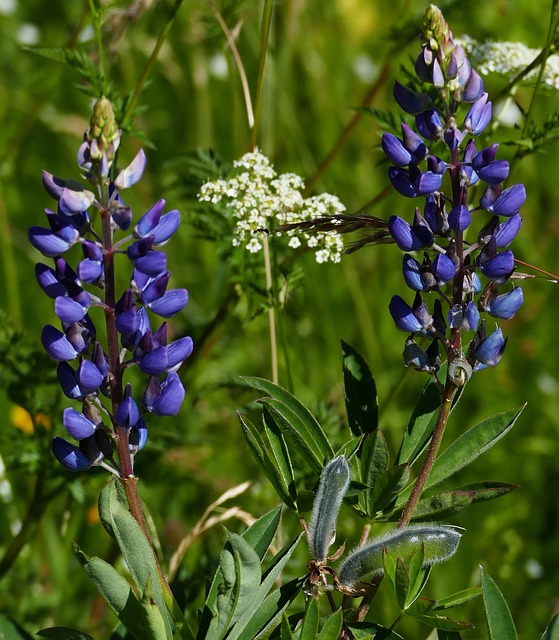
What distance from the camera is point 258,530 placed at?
5.58ft

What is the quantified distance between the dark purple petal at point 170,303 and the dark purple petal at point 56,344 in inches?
6.1

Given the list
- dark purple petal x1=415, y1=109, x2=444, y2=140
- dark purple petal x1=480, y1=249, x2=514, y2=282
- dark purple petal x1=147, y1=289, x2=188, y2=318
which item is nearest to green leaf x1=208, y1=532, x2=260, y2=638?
dark purple petal x1=147, y1=289, x2=188, y2=318

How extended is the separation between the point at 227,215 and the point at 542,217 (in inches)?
98.5

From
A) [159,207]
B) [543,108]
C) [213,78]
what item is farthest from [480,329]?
[213,78]

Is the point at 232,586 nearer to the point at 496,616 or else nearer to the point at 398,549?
the point at 398,549

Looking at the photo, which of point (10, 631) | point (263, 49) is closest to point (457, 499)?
point (10, 631)

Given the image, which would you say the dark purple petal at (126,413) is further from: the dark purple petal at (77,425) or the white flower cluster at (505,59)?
the white flower cluster at (505,59)

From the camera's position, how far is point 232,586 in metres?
1.53

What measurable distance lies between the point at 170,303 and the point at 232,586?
1.58ft

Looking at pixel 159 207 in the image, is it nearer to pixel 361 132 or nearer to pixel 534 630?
pixel 534 630

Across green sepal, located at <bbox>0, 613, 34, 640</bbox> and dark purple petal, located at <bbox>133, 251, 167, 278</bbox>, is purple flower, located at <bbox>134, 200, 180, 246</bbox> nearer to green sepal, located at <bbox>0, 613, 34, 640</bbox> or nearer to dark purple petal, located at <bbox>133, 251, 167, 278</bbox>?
dark purple petal, located at <bbox>133, 251, 167, 278</bbox>

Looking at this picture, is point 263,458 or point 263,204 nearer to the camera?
point 263,458

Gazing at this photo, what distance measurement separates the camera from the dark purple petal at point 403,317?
64.4 inches

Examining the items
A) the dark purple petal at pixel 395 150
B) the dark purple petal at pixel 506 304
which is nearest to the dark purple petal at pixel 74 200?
the dark purple petal at pixel 395 150
